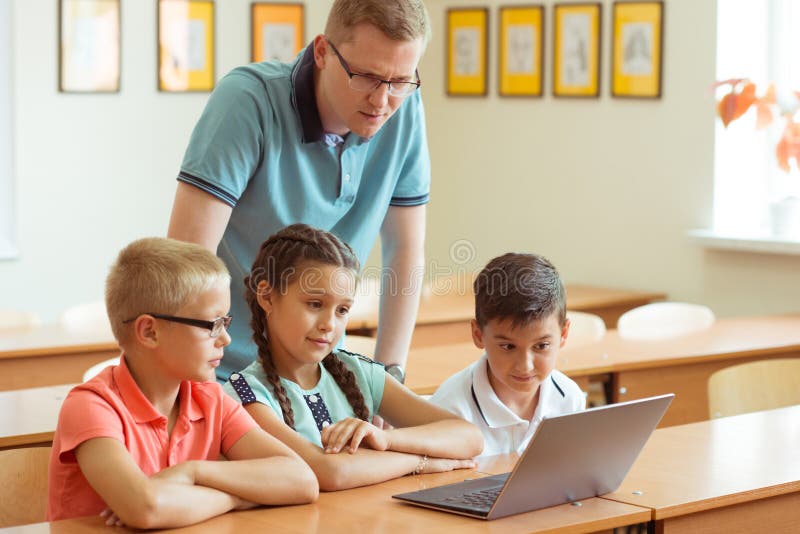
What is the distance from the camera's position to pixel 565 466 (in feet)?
5.90

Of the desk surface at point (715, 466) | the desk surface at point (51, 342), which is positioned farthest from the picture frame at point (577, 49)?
the desk surface at point (715, 466)

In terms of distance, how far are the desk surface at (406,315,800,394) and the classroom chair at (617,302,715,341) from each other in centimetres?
6

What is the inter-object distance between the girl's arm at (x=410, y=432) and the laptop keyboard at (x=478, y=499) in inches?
7.4

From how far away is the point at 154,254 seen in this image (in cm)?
186

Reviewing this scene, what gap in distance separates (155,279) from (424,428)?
55 centimetres

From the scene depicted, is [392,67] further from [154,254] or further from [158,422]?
[158,422]

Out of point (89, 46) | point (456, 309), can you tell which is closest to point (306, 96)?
point (456, 309)

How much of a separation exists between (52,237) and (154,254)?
3532 millimetres

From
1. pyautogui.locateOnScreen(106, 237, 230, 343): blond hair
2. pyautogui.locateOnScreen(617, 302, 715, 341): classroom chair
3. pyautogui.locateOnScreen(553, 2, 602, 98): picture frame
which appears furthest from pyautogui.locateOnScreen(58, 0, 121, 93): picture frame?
pyautogui.locateOnScreen(106, 237, 230, 343): blond hair

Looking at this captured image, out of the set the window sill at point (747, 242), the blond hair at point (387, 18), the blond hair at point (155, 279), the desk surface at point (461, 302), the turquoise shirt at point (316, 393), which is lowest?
the desk surface at point (461, 302)

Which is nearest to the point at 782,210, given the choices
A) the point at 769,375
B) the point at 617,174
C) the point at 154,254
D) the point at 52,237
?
the point at 617,174

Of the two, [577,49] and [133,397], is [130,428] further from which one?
[577,49]

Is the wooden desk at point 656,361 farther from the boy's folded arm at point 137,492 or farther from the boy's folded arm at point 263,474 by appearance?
the boy's folded arm at point 137,492

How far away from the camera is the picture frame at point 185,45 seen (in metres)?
5.39
